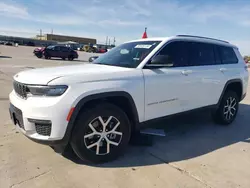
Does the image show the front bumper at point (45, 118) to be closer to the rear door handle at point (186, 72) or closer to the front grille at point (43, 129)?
the front grille at point (43, 129)

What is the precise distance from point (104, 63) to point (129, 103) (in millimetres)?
1066

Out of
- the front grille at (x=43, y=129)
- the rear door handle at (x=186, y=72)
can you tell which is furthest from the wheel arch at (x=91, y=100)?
the rear door handle at (x=186, y=72)

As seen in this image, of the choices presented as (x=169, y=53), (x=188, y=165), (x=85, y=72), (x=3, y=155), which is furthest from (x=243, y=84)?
(x=3, y=155)

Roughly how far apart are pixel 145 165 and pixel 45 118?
1491 mm

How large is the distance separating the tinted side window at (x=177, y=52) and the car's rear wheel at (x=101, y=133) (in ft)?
4.34

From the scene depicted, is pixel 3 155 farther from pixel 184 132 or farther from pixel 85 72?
pixel 184 132

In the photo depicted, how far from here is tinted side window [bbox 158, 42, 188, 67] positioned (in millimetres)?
4078

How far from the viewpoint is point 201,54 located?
479cm

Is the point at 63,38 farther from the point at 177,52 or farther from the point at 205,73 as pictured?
the point at 177,52

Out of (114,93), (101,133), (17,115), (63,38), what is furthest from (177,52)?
(63,38)

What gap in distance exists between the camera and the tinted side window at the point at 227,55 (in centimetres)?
536

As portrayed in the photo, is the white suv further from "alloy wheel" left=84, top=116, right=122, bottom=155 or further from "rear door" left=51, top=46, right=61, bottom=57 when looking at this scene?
"rear door" left=51, top=46, right=61, bottom=57

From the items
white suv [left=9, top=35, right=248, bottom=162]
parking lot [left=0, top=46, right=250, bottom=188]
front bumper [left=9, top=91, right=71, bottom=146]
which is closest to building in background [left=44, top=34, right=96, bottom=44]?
white suv [left=9, top=35, right=248, bottom=162]

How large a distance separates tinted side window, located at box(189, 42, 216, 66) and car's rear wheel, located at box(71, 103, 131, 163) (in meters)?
1.92
